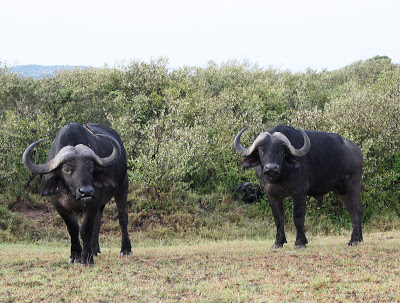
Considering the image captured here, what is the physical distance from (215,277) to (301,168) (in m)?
4.24

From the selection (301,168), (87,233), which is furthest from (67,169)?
(301,168)

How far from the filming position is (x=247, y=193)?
22516 millimetres

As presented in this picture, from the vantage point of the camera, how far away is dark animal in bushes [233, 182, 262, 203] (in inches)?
876

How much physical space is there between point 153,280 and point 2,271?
2898mm

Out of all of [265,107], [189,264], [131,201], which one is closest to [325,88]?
[265,107]

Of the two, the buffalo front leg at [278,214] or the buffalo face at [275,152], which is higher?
the buffalo face at [275,152]

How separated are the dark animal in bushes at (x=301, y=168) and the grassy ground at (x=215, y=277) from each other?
1.33 m

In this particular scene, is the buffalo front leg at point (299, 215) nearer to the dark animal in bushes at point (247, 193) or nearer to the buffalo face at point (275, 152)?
the buffalo face at point (275, 152)

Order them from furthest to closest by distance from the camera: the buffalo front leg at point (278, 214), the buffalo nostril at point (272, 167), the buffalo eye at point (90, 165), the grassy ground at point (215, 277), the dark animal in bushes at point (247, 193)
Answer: the dark animal in bushes at point (247, 193)
the buffalo front leg at point (278, 214)
the buffalo nostril at point (272, 167)
the buffalo eye at point (90, 165)
the grassy ground at point (215, 277)

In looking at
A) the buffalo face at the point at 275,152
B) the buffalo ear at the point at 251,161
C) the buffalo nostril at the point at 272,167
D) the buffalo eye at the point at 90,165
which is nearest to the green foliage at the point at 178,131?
the buffalo ear at the point at 251,161

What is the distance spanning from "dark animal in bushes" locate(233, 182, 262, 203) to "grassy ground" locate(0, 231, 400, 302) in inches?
453

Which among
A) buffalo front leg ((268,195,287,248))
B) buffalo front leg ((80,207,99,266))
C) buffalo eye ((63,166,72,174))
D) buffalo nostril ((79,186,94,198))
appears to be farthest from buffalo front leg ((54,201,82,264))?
buffalo front leg ((268,195,287,248))

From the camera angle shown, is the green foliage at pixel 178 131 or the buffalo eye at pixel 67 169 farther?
the green foliage at pixel 178 131

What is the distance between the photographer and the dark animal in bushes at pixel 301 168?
11016mm
